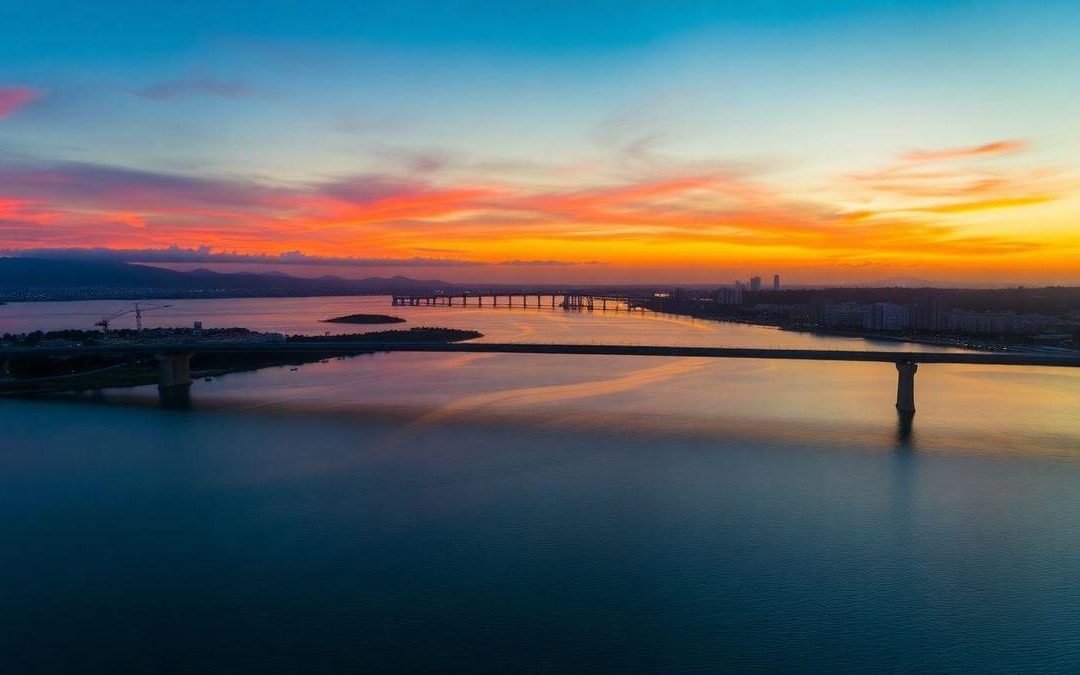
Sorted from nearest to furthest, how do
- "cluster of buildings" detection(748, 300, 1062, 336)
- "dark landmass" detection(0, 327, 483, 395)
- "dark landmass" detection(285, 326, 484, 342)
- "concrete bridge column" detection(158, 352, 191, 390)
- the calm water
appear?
the calm water, "concrete bridge column" detection(158, 352, 191, 390), "dark landmass" detection(0, 327, 483, 395), "dark landmass" detection(285, 326, 484, 342), "cluster of buildings" detection(748, 300, 1062, 336)

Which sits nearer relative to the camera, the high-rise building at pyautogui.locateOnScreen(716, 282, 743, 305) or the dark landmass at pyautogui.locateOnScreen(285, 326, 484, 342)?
the dark landmass at pyautogui.locateOnScreen(285, 326, 484, 342)

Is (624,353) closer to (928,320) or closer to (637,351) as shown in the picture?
(637,351)

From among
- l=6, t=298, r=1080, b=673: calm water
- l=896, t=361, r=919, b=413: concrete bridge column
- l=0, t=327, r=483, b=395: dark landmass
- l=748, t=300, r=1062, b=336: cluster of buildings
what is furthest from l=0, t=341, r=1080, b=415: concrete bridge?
l=748, t=300, r=1062, b=336: cluster of buildings

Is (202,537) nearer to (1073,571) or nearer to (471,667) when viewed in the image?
(471,667)

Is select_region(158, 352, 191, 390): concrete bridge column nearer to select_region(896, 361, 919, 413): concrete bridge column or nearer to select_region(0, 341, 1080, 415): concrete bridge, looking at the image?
select_region(0, 341, 1080, 415): concrete bridge

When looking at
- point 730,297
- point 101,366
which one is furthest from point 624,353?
point 730,297

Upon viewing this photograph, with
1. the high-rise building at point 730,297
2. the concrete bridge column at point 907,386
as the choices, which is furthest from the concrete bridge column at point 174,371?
the high-rise building at point 730,297

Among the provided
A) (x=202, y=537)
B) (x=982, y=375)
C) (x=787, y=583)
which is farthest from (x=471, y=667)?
(x=982, y=375)

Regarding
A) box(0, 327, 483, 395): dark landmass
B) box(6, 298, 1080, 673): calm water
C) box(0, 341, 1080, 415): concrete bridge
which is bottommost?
box(6, 298, 1080, 673): calm water
